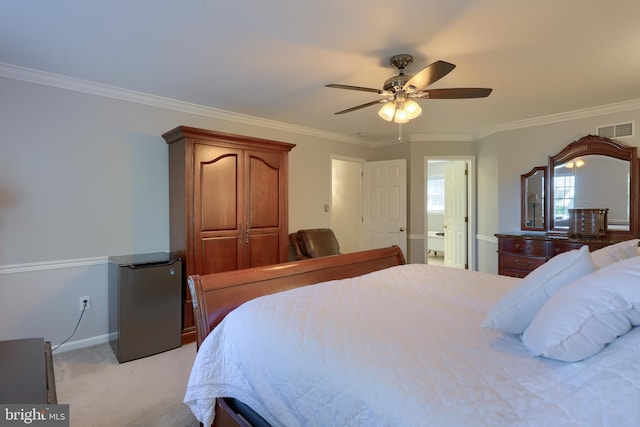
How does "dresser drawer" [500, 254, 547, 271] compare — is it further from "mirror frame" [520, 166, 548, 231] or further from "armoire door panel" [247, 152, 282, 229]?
"armoire door panel" [247, 152, 282, 229]

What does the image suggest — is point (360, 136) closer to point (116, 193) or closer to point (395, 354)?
point (116, 193)

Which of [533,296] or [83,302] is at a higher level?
[533,296]

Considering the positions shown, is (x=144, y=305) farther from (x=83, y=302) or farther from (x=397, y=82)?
(x=397, y=82)

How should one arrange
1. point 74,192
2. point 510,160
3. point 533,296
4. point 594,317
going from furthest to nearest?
point 510,160 < point 74,192 < point 533,296 < point 594,317

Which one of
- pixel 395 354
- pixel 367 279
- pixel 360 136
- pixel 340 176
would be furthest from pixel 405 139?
pixel 395 354

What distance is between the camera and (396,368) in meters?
1.02

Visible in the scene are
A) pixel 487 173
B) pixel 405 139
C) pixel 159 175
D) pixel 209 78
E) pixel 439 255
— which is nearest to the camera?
pixel 209 78

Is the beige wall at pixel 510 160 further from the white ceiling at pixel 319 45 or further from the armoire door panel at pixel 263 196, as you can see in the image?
the armoire door panel at pixel 263 196

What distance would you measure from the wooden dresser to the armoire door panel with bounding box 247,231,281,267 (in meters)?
2.81

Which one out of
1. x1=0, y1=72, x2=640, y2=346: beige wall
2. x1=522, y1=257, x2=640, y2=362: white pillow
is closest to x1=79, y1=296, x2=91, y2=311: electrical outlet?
x1=0, y1=72, x2=640, y2=346: beige wall

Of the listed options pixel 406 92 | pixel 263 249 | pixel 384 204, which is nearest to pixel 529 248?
pixel 384 204

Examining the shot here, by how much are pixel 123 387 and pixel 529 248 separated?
4.27 m

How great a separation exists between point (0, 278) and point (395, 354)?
3305mm

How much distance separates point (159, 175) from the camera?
350cm
